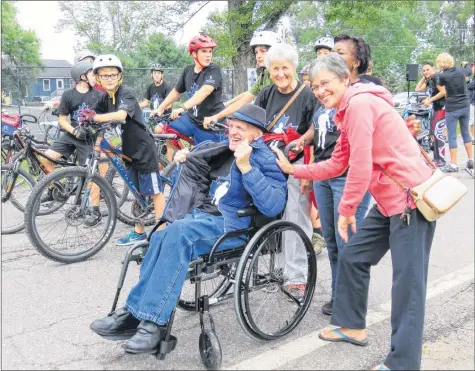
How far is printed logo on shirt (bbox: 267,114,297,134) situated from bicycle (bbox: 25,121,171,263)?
5.17 feet

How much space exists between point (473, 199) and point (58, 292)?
5.80 m

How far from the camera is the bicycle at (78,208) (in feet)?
14.8

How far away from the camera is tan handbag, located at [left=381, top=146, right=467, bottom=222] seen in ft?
8.63

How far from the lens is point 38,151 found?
18.5 feet

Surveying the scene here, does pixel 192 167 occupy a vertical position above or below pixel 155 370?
above

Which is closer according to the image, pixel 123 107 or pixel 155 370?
pixel 155 370

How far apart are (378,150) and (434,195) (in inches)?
14.2

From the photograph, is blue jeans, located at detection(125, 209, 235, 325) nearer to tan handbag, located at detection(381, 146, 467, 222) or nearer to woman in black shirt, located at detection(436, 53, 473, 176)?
tan handbag, located at detection(381, 146, 467, 222)

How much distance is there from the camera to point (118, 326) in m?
2.91

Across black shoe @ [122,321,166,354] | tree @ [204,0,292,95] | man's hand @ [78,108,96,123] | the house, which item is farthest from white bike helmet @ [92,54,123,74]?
the house

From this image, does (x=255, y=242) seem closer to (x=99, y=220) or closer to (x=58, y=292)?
(x=58, y=292)

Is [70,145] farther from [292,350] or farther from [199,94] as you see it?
[292,350]

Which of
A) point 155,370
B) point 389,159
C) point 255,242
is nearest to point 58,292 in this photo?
point 155,370

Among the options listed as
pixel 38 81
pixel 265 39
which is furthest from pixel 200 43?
pixel 38 81
